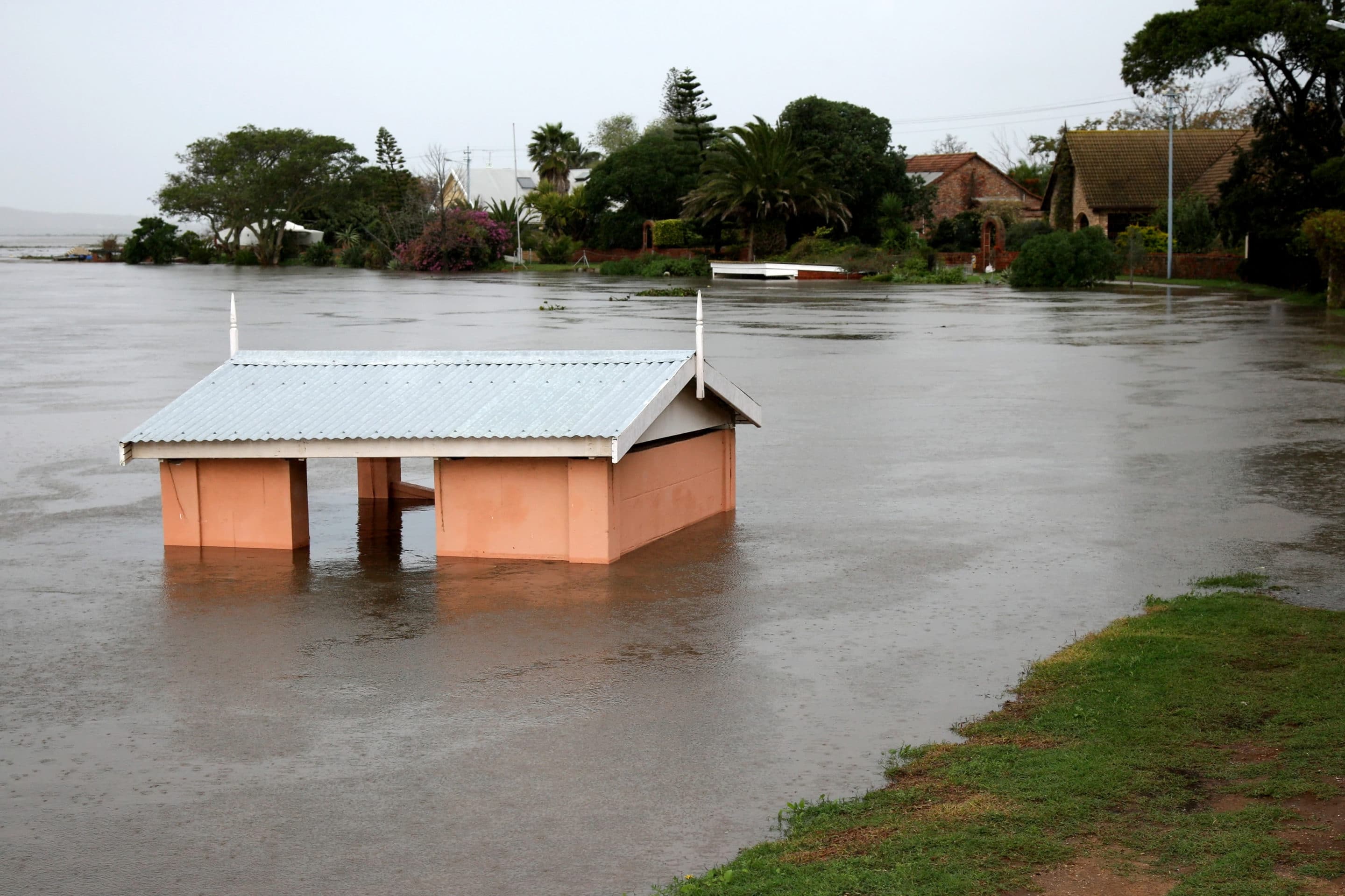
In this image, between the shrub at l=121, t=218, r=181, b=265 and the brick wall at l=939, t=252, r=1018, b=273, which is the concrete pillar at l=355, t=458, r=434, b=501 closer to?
→ the brick wall at l=939, t=252, r=1018, b=273

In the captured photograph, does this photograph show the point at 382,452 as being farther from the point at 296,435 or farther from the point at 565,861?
the point at 565,861

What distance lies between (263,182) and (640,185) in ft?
100

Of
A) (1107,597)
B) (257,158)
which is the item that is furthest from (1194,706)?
(257,158)

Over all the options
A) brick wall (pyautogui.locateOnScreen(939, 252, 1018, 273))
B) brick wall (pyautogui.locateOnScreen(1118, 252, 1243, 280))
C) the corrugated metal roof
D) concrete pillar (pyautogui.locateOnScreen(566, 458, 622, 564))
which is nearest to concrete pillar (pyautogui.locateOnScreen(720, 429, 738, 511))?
the corrugated metal roof

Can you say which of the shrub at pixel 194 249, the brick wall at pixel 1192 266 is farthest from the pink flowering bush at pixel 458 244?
the brick wall at pixel 1192 266

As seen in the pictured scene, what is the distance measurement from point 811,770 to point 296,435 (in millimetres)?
5307

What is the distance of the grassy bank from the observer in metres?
4.70

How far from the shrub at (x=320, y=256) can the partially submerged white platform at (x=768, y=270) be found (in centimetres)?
3605

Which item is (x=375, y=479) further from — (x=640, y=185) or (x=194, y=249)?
(x=194, y=249)

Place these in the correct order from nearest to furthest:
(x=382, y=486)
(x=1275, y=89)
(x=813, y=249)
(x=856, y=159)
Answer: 1. (x=382, y=486)
2. (x=1275, y=89)
3. (x=813, y=249)
4. (x=856, y=159)

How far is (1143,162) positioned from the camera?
66.5 m

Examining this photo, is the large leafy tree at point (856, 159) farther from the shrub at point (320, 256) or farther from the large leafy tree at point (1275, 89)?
the shrub at point (320, 256)

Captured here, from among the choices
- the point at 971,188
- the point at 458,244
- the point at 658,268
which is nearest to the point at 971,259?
the point at 658,268

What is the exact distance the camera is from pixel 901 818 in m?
5.35
